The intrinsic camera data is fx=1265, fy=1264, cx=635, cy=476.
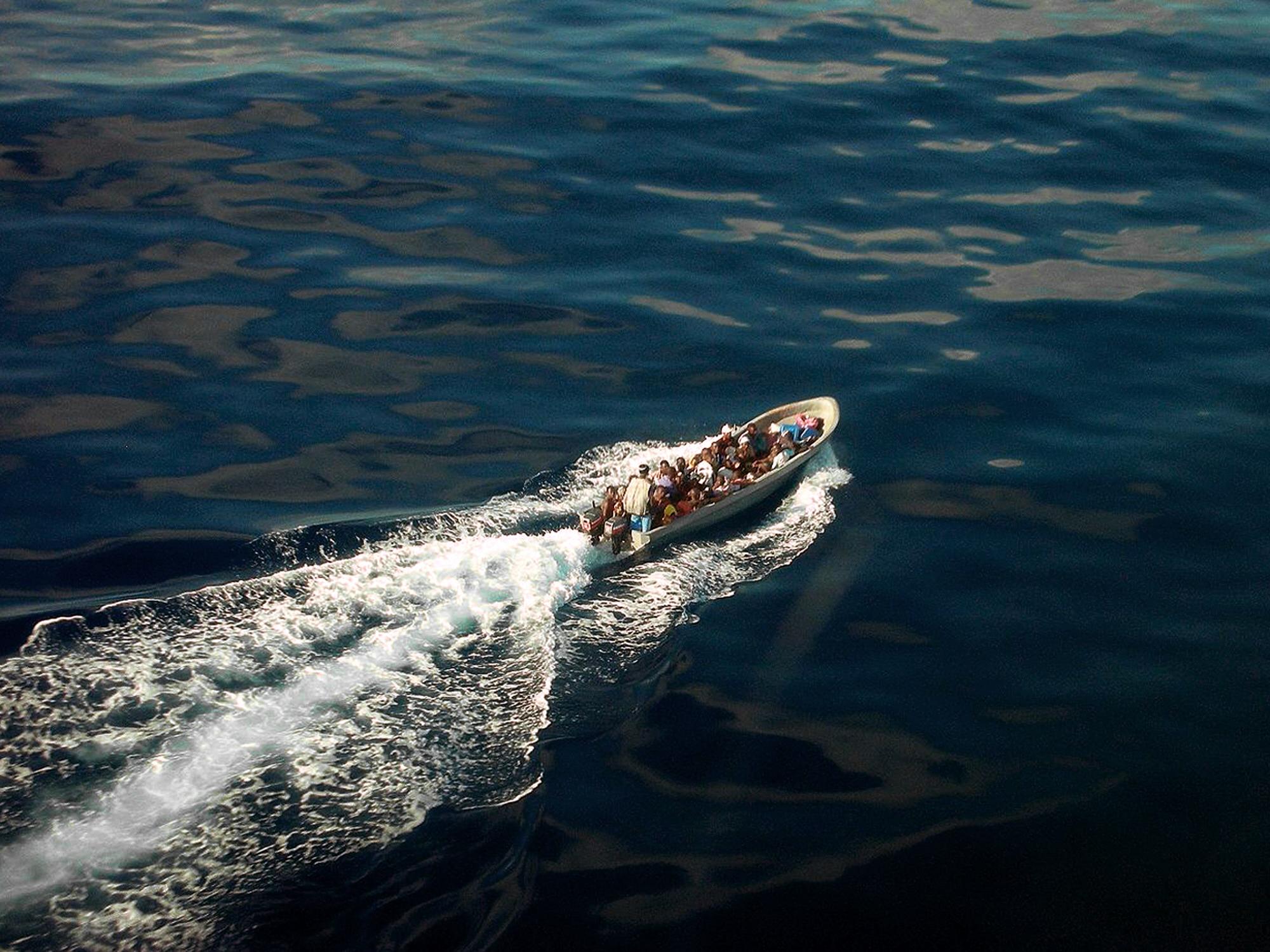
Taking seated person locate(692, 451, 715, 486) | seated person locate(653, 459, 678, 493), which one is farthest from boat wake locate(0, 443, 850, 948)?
seated person locate(692, 451, 715, 486)

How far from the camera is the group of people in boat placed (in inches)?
995

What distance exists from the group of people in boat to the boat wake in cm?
81

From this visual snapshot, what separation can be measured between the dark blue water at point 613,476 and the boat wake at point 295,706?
0.08 meters

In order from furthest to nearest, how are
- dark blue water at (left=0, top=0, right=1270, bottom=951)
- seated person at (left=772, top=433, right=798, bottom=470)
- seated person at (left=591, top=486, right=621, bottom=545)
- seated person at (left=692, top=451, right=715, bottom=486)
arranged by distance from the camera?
seated person at (left=772, top=433, right=798, bottom=470) < seated person at (left=692, top=451, right=715, bottom=486) < seated person at (left=591, top=486, right=621, bottom=545) < dark blue water at (left=0, top=0, right=1270, bottom=951)

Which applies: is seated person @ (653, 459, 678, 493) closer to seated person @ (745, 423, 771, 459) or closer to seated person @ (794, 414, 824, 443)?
seated person @ (745, 423, 771, 459)

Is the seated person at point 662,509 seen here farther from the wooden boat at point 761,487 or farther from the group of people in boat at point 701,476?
the wooden boat at point 761,487

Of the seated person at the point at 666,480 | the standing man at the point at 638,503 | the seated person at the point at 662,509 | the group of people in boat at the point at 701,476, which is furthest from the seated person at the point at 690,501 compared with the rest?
the standing man at the point at 638,503

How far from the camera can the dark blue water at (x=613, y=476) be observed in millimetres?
18266

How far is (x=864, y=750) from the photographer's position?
20.7 m

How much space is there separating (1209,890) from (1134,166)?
30623mm

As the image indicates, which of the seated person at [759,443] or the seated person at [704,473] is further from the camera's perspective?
the seated person at [759,443]

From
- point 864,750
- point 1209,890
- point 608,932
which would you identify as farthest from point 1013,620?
point 608,932

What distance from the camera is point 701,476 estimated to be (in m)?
26.6

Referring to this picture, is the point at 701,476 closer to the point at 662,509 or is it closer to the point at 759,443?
the point at 662,509
